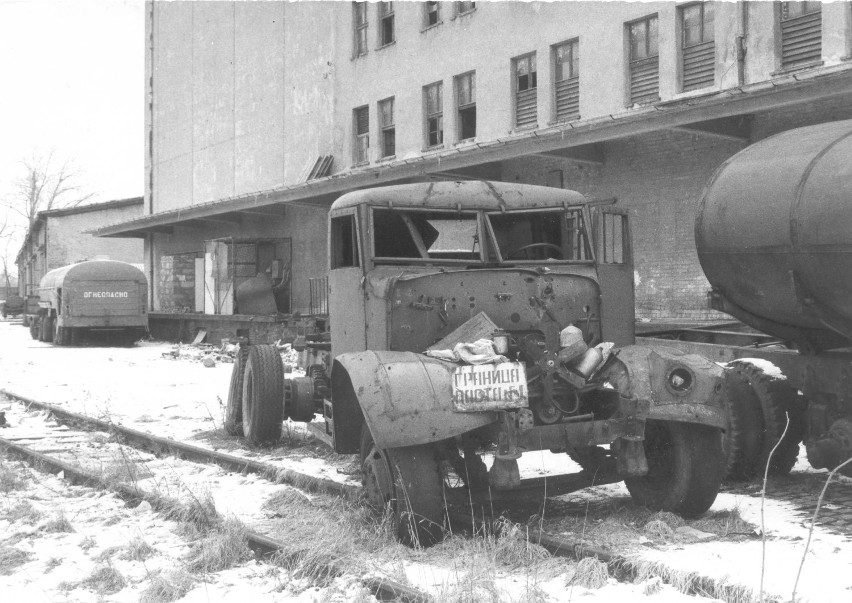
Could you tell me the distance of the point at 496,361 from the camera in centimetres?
525

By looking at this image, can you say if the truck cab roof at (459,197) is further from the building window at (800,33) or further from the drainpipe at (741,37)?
the drainpipe at (741,37)

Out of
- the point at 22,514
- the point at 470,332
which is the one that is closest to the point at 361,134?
the point at 22,514

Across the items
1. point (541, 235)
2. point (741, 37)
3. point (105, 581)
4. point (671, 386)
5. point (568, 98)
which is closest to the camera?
point (105, 581)

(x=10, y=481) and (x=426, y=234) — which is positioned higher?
(x=426, y=234)

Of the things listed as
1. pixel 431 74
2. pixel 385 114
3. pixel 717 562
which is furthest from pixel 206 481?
pixel 385 114

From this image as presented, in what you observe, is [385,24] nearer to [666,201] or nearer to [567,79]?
[567,79]

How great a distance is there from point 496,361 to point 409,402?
0.54m

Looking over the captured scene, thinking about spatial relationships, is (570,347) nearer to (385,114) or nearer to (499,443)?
(499,443)

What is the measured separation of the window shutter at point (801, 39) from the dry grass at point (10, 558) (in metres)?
13.5

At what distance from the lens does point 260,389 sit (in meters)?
8.54

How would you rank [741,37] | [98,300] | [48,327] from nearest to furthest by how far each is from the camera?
1. [741,37]
2. [98,300]
3. [48,327]

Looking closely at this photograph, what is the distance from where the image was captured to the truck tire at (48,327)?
28.9 metres

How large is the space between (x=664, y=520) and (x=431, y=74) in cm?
1863

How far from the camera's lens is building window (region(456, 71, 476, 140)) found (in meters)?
22.1
